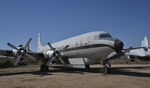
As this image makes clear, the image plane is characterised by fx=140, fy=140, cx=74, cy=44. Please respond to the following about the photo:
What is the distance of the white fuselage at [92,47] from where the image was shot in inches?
496

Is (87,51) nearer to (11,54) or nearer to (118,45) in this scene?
(118,45)

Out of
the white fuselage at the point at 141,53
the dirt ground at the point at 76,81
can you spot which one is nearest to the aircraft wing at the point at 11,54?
the dirt ground at the point at 76,81

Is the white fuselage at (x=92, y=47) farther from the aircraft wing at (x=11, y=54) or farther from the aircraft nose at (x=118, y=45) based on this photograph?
the aircraft wing at (x=11, y=54)

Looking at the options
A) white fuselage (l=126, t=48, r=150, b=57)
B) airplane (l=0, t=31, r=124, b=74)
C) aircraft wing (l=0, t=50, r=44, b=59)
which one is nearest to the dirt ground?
airplane (l=0, t=31, r=124, b=74)

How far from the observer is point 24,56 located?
15.5 m

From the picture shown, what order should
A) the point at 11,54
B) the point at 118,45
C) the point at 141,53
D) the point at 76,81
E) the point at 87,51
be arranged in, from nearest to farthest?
the point at 76,81, the point at 118,45, the point at 87,51, the point at 11,54, the point at 141,53

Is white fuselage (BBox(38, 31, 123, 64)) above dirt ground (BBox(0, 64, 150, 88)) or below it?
above

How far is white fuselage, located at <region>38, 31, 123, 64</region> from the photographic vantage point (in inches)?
496

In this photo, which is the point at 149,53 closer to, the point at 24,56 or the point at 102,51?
the point at 102,51

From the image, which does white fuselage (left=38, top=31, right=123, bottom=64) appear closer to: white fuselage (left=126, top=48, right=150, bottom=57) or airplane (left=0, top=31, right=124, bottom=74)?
airplane (left=0, top=31, right=124, bottom=74)

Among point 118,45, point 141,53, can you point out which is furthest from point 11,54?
point 141,53

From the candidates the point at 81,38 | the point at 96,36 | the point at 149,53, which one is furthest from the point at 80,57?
the point at 149,53

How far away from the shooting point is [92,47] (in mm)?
13898

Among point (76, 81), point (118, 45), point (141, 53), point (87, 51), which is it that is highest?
point (118, 45)
